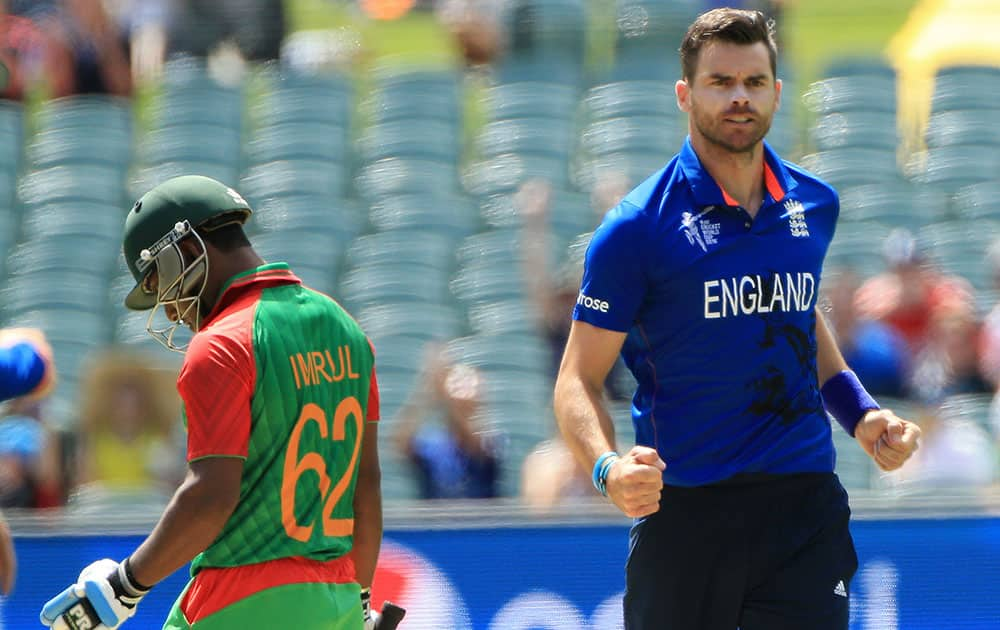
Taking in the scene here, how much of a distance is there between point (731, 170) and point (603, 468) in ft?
2.95

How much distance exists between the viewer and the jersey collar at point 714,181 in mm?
4062

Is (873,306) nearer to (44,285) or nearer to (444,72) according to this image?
(444,72)

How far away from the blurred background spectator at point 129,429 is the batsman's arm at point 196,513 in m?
4.68

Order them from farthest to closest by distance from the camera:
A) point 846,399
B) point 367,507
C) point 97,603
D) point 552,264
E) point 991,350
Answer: point 552,264
point 991,350
point 846,399
point 367,507
point 97,603

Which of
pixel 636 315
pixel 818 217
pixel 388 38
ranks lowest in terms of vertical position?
pixel 636 315

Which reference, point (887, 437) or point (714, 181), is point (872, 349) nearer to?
point (887, 437)

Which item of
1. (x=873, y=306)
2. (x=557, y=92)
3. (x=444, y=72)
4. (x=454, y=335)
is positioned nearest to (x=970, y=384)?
(x=873, y=306)

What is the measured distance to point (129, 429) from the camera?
27.1 ft

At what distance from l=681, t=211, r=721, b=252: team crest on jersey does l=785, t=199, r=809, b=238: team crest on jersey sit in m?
0.22

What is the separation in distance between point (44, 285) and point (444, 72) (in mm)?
3103

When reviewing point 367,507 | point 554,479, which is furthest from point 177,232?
point 554,479

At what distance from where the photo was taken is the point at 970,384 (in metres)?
8.39

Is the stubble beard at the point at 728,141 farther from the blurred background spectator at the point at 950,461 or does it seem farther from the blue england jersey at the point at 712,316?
the blurred background spectator at the point at 950,461

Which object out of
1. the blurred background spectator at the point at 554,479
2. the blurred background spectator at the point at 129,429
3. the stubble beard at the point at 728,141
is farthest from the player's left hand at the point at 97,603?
the blurred background spectator at the point at 129,429
